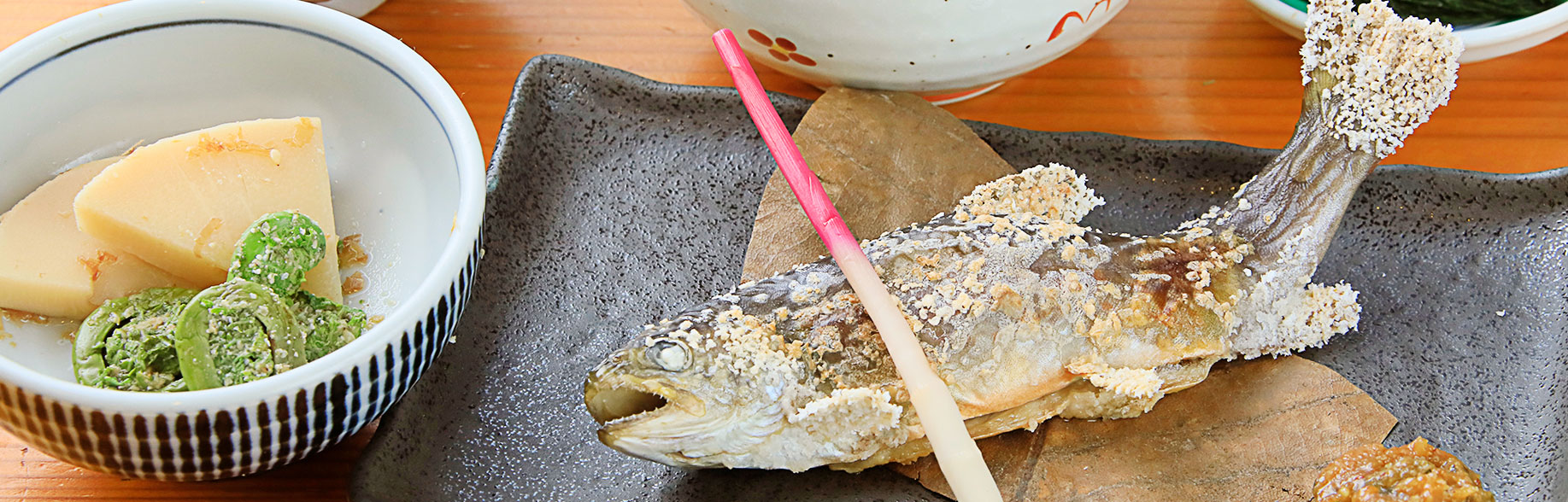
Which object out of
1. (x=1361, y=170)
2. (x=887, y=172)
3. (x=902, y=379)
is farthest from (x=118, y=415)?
(x=1361, y=170)

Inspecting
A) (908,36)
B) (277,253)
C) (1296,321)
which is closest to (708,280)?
(908,36)

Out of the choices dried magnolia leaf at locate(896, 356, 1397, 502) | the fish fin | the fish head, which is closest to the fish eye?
the fish head

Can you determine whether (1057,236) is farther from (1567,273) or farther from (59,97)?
(59,97)

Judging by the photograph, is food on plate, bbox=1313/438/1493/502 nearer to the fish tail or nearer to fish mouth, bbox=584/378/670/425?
the fish tail

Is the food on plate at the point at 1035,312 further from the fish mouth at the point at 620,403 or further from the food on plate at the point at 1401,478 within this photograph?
the food on plate at the point at 1401,478

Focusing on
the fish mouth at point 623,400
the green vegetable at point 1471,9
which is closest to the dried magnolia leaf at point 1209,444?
the fish mouth at point 623,400

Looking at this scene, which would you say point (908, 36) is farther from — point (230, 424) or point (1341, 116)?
point (230, 424)
